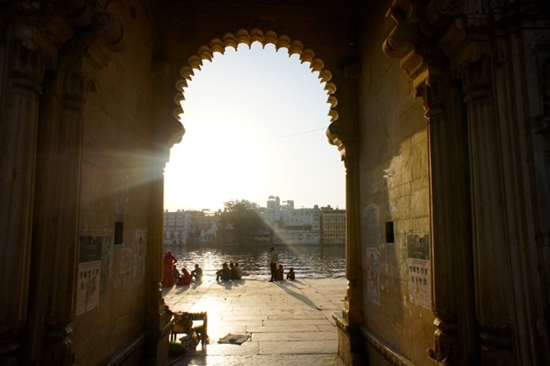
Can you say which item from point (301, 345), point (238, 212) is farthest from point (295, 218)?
point (301, 345)

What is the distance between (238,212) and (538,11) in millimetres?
82349

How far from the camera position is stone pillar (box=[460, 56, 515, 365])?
288 centimetres

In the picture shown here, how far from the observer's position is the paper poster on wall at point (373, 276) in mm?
5535

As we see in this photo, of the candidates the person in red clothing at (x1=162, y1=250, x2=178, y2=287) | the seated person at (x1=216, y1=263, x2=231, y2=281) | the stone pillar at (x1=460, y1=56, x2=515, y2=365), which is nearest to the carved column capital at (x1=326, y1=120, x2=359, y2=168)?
the stone pillar at (x1=460, y1=56, x2=515, y2=365)

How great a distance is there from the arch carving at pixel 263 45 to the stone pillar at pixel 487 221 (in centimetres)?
364

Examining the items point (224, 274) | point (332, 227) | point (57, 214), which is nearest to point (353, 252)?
point (57, 214)

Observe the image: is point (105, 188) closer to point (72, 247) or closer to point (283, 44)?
point (72, 247)

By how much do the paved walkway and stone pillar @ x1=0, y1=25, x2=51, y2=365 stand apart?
4.10m

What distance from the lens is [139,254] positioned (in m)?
5.72

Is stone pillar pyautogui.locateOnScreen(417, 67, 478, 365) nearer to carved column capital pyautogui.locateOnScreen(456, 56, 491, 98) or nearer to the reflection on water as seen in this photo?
carved column capital pyautogui.locateOnScreen(456, 56, 491, 98)

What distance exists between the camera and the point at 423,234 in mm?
4004

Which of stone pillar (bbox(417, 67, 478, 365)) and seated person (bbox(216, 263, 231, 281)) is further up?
stone pillar (bbox(417, 67, 478, 365))

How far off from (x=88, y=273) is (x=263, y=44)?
4672mm

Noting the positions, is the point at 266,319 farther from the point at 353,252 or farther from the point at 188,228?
the point at 188,228
